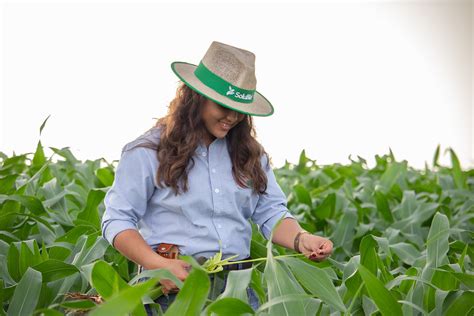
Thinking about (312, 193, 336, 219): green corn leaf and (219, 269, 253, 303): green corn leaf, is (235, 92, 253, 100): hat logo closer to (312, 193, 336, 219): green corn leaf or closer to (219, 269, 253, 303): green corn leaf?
(219, 269, 253, 303): green corn leaf

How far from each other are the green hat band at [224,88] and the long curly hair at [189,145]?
2.3 inches

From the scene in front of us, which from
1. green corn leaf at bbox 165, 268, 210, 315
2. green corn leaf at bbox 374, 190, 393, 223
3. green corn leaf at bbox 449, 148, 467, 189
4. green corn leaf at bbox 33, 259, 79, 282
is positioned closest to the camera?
green corn leaf at bbox 165, 268, 210, 315

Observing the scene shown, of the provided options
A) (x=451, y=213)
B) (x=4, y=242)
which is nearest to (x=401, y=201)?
(x=451, y=213)

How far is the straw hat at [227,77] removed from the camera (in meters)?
2.34

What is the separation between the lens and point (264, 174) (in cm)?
257

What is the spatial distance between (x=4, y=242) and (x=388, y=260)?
1.28 metres

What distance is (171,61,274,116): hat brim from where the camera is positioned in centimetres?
231

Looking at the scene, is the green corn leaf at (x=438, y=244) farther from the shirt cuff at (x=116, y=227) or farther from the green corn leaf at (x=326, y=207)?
the green corn leaf at (x=326, y=207)

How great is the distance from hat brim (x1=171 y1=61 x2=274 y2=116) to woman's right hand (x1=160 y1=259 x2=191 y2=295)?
1.39 ft

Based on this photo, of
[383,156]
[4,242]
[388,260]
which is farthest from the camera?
[383,156]

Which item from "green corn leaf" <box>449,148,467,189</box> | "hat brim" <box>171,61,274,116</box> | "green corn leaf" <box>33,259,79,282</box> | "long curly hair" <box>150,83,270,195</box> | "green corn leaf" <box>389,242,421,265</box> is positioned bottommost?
"green corn leaf" <box>449,148,467,189</box>

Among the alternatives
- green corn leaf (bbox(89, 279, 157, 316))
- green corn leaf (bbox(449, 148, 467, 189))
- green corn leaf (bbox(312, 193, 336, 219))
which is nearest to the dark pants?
green corn leaf (bbox(89, 279, 157, 316))

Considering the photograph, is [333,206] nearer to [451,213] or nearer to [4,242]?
[451,213]

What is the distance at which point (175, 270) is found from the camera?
211cm
